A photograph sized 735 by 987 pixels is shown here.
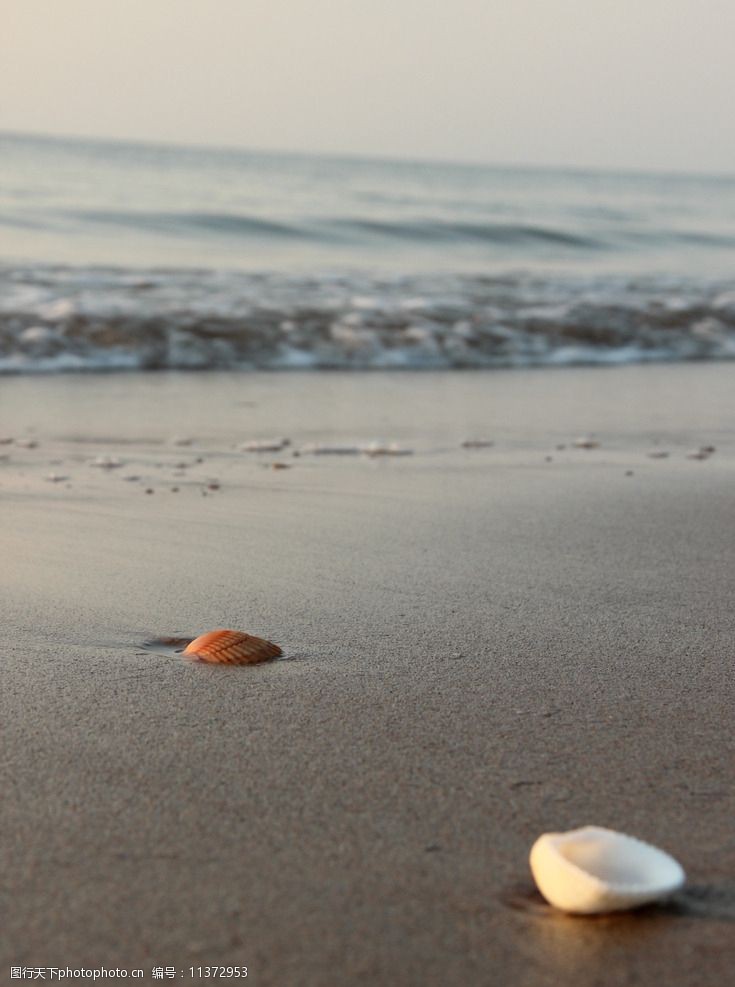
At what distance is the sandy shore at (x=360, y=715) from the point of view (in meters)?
1.43

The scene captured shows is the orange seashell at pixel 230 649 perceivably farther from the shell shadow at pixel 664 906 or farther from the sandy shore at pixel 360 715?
the shell shadow at pixel 664 906

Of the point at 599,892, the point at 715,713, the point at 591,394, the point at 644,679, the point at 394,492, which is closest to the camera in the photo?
the point at 599,892

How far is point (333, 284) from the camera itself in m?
10.4

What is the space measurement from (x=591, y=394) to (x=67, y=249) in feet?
23.9

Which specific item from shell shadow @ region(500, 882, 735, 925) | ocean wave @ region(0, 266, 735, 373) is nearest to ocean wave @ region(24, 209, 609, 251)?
ocean wave @ region(0, 266, 735, 373)

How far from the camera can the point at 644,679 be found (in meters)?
2.34

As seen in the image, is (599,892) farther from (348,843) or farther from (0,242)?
(0,242)

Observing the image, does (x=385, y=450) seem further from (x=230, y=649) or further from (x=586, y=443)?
(x=230, y=649)

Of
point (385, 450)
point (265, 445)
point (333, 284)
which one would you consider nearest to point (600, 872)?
point (385, 450)

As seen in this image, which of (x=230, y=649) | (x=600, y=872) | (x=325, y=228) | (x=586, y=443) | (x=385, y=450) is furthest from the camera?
(x=325, y=228)

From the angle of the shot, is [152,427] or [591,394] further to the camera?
[591,394]

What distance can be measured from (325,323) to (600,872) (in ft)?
23.4

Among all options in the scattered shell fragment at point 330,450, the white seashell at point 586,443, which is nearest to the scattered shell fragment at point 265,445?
the scattered shell fragment at point 330,450

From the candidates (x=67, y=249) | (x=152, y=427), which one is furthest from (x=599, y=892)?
(x=67, y=249)
